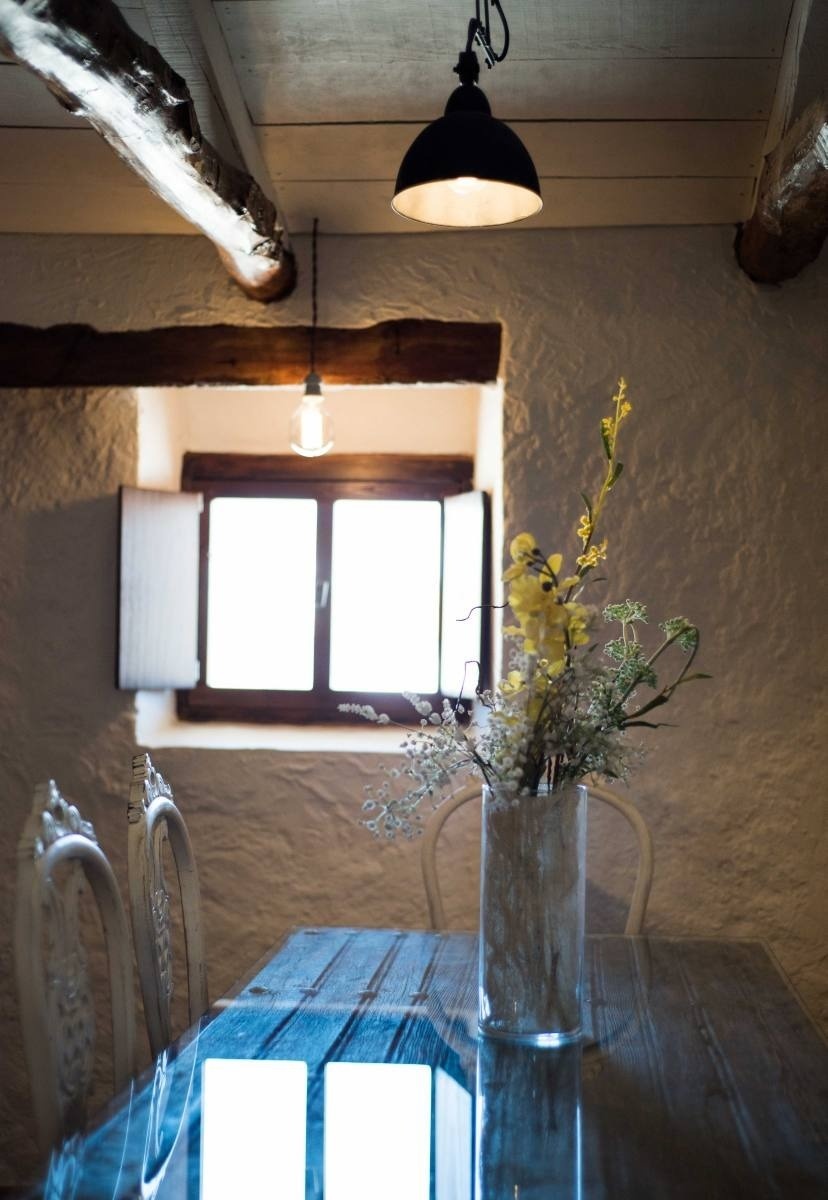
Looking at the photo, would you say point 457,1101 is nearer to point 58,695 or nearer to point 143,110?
point 143,110

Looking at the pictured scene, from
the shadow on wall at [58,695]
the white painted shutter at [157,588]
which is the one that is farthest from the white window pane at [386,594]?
the shadow on wall at [58,695]

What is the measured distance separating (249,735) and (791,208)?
1976 millimetres

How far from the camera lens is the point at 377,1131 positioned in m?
1.33

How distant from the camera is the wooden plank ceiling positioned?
2.59m

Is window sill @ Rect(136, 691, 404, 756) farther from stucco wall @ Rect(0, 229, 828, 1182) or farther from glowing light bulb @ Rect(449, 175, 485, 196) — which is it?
glowing light bulb @ Rect(449, 175, 485, 196)

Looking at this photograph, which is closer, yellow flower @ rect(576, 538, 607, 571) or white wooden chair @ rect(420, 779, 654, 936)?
yellow flower @ rect(576, 538, 607, 571)

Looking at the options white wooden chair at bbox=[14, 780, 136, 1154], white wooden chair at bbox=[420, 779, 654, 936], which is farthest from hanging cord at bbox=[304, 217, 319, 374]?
white wooden chair at bbox=[14, 780, 136, 1154]

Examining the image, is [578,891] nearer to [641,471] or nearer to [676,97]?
[641,471]

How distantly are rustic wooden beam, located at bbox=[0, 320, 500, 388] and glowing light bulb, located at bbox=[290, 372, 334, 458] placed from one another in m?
0.15

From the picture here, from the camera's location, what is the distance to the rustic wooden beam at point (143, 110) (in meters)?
1.75

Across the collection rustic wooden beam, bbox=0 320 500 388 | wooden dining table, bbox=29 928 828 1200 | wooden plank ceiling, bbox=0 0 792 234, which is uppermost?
wooden plank ceiling, bbox=0 0 792 234

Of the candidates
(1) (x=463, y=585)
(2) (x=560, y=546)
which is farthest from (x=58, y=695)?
(2) (x=560, y=546)

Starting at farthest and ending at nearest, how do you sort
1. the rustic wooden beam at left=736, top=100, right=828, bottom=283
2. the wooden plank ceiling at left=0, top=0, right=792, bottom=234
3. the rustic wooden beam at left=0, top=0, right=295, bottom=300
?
the wooden plank ceiling at left=0, top=0, right=792, bottom=234
the rustic wooden beam at left=736, top=100, right=828, bottom=283
the rustic wooden beam at left=0, top=0, right=295, bottom=300

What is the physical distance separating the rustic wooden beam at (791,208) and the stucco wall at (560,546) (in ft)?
→ 0.39
